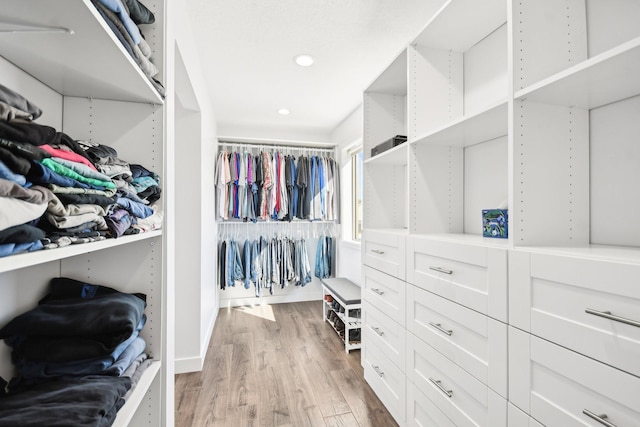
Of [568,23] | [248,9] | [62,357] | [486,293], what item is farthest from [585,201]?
[248,9]

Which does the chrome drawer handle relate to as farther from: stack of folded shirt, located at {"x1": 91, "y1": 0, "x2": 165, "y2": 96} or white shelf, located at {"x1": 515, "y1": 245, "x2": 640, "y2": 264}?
stack of folded shirt, located at {"x1": 91, "y1": 0, "x2": 165, "y2": 96}

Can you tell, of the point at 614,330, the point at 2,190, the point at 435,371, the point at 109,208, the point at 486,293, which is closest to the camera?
the point at 2,190

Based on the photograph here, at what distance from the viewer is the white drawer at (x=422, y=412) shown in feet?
4.12

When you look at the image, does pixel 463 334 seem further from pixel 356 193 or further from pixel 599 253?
pixel 356 193

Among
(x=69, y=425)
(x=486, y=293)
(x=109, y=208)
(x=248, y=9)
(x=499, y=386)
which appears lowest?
(x=499, y=386)

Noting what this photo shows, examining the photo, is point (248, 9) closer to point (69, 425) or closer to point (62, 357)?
point (62, 357)

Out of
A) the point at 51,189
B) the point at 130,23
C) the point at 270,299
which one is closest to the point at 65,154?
the point at 51,189

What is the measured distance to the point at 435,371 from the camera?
129cm

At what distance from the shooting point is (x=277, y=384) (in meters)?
2.07

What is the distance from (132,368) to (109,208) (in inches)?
20.6

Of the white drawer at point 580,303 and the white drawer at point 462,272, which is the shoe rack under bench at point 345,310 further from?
the white drawer at point 580,303

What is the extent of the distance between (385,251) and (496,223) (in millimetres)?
649

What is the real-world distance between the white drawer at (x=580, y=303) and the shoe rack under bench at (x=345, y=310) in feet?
5.96

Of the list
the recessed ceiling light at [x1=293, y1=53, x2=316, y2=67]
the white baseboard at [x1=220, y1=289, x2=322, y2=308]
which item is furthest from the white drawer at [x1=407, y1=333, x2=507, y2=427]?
the white baseboard at [x1=220, y1=289, x2=322, y2=308]
